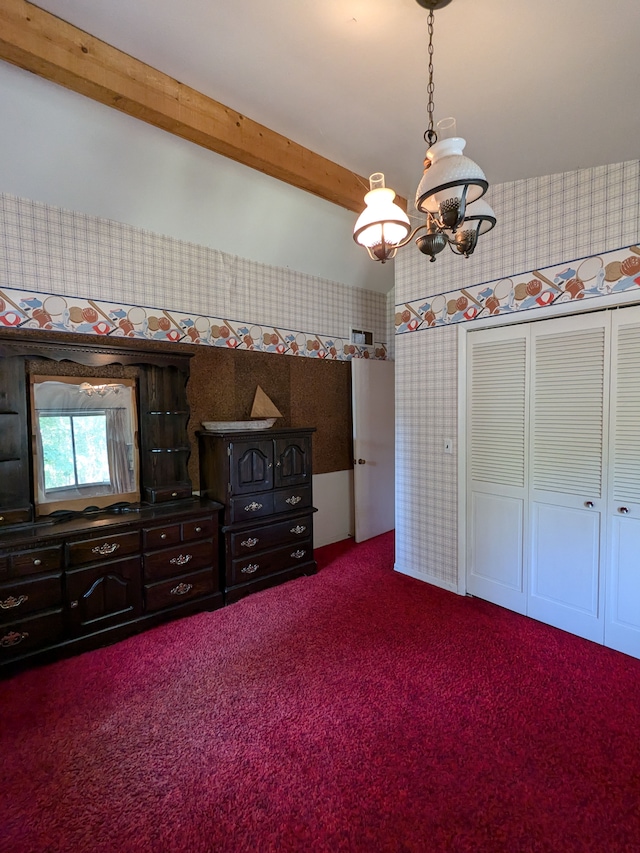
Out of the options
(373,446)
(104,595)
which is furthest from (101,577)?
(373,446)

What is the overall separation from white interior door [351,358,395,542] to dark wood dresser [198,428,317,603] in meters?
0.95

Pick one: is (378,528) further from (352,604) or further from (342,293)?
(342,293)

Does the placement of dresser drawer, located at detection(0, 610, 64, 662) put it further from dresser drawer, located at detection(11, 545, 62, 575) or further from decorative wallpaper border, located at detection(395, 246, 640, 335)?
decorative wallpaper border, located at detection(395, 246, 640, 335)

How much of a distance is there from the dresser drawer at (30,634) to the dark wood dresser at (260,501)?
1049mm

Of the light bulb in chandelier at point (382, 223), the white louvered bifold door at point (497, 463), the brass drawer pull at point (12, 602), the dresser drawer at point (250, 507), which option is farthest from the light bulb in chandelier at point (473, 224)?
the brass drawer pull at point (12, 602)

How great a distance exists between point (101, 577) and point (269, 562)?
1215 millimetres

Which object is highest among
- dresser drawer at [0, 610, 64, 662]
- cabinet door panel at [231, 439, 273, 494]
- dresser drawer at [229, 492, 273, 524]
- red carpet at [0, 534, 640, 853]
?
cabinet door panel at [231, 439, 273, 494]

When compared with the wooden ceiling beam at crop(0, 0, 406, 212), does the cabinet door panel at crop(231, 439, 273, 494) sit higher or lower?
lower

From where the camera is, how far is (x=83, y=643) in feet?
7.70

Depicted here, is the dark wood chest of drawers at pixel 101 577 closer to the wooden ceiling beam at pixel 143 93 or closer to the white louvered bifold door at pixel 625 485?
the wooden ceiling beam at pixel 143 93

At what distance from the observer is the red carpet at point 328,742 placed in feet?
4.51

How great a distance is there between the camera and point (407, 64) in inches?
70.5

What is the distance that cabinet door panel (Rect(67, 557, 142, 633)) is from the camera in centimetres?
232

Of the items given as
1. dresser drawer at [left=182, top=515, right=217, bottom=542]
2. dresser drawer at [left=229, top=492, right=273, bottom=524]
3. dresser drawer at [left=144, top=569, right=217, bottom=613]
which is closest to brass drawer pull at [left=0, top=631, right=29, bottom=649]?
dresser drawer at [left=144, top=569, right=217, bottom=613]
